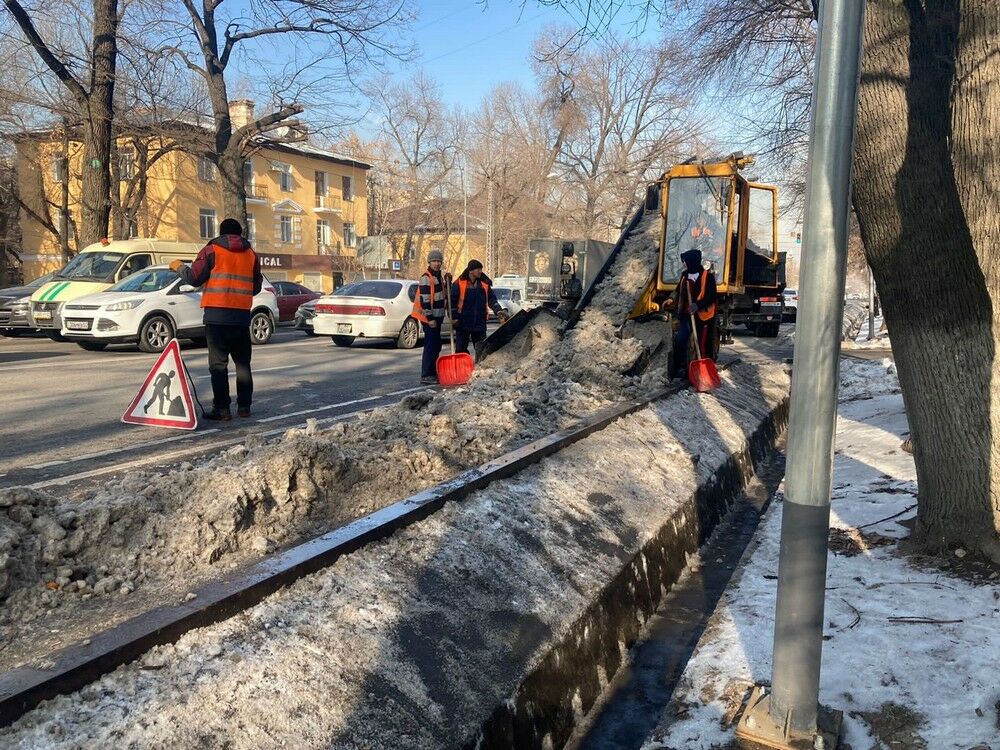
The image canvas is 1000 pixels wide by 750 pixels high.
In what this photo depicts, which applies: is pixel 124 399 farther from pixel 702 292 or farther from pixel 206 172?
pixel 206 172

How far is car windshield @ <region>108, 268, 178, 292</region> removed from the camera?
49.4 ft

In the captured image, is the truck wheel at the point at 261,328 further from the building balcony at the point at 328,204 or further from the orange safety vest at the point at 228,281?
the building balcony at the point at 328,204

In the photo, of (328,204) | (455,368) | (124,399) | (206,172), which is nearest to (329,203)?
(328,204)

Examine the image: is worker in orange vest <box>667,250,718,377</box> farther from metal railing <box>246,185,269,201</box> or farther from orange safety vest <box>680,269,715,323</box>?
metal railing <box>246,185,269,201</box>

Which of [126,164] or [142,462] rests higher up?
[126,164]

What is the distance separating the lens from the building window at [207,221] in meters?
43.3

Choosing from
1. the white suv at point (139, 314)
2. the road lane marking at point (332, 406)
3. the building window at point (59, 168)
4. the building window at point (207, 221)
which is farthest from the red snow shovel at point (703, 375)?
the building window at point (207, 221)

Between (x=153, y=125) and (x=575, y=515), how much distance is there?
24.6 metres

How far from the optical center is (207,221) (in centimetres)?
4388

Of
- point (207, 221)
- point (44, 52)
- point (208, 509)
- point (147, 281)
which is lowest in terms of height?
point (208, 509)

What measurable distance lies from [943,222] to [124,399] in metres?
7.91

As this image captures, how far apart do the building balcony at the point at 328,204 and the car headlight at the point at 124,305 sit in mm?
37096

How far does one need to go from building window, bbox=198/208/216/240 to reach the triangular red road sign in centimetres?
3856

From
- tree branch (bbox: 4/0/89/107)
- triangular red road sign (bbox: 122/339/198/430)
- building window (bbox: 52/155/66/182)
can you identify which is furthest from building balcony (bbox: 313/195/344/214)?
triangular red road sign (bbox: 122/339/198/430)
